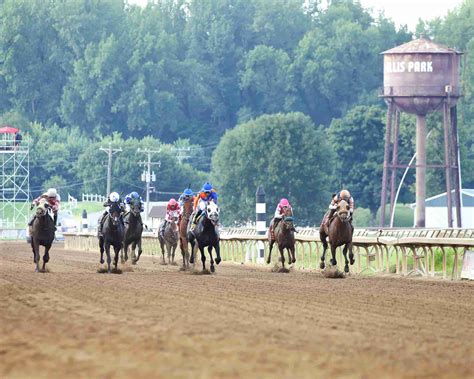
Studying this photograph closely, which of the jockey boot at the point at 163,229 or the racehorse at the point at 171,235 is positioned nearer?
the racehorse at the point at 171,235

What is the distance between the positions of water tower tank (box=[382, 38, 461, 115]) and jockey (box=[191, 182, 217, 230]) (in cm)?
4788

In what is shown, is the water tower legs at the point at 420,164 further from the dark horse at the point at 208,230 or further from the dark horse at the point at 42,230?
the dark horse at the point at 42,230

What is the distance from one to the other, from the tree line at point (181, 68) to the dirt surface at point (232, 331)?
337 ft

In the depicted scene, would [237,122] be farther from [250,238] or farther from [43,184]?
[250,238]

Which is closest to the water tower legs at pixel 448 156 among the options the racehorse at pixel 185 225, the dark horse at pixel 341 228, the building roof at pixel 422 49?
the building roof at pixel 422 49

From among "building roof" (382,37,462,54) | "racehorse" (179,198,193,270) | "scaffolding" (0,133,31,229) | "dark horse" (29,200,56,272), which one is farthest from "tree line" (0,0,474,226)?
"dark horse" (29,200,56,272)

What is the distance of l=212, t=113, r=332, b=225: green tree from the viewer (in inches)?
3812

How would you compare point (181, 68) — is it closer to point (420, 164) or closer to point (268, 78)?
point (268, 78)

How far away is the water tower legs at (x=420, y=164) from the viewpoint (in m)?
75.1

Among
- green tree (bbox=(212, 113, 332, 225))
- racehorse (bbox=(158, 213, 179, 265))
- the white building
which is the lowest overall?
racehorse (bbox=(158, 213, 179, 265))

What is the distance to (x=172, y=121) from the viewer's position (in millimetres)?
142875

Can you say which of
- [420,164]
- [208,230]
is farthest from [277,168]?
[208,230]

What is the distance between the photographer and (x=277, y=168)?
97.2 metres

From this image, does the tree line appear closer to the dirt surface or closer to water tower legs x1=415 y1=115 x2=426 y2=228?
water tower legs x1=415 y1=115 x2=426 y2=228
